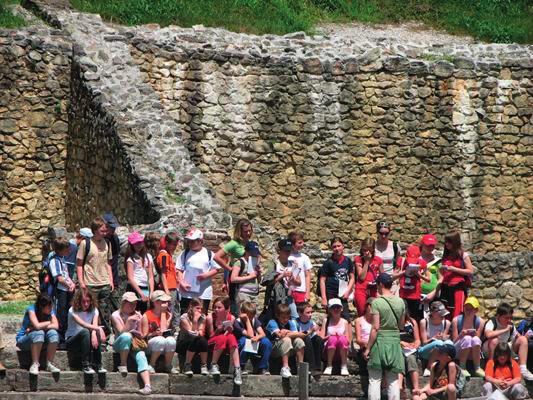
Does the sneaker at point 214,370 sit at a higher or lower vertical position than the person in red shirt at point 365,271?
lower

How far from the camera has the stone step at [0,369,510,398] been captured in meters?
27.5

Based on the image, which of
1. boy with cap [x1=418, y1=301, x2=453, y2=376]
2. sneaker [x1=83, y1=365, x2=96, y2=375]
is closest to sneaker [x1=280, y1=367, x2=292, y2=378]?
boy with cap [x1=418, y1=301, x2=453, y2=376]

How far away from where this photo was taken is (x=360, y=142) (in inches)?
1522

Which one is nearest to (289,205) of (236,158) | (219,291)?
(236,158)

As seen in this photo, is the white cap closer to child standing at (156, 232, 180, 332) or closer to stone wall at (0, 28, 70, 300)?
child standing at (156, 232, 180, 332)

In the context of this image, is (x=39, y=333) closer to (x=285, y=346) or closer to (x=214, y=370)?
(x=214, y=370)

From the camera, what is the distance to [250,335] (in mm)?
28453

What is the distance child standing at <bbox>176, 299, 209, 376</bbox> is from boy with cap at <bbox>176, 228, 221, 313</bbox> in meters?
1.09

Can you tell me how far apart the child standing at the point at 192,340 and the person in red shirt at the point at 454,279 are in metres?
3.95

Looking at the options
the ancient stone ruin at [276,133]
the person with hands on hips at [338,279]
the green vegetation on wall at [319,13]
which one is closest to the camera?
the person with hands on hips at [338,279]

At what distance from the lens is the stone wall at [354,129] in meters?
37.7

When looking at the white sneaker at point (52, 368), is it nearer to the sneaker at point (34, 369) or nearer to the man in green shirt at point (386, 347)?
the sneaker at point (34, 369)

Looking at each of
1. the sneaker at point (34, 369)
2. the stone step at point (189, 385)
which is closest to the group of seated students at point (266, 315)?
the sneaker at point (34, 369)

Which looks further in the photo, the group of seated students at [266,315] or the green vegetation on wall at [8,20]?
the green vegetation on wall at [8,20]
